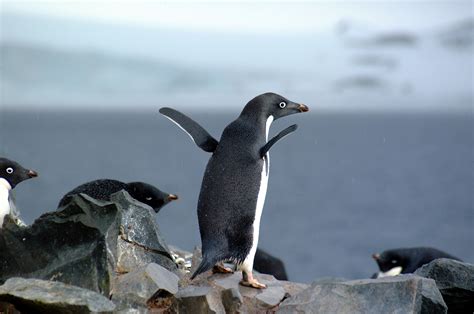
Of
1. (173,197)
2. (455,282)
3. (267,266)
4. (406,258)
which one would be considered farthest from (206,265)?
(406,258)

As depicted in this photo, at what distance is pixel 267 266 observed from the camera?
8047 mm

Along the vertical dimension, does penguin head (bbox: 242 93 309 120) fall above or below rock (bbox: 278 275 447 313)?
above

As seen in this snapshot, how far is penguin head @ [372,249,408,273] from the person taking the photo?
27.5 feet

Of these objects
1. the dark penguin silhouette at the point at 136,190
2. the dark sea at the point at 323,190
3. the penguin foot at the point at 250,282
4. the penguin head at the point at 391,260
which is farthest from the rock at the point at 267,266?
the dark sea at the point at 323,190

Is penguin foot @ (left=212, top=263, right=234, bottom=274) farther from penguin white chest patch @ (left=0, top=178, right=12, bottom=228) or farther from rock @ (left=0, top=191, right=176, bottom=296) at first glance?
penguin white chest patch @ (left=0, top=178, right=12, bottom=228)

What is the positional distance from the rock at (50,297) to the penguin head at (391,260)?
4.81m

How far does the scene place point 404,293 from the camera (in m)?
4.55

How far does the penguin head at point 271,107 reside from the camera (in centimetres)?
554

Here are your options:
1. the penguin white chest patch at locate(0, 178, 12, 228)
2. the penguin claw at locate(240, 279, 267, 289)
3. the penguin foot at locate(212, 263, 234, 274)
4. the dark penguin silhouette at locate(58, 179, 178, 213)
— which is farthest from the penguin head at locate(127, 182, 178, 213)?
the penguin claw at locate(240, 279, 267, 289)

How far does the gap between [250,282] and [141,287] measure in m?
0.83

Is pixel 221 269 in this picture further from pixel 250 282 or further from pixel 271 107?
pixel 271 107

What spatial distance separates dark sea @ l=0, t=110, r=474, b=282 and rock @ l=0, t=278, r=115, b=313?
2543cm

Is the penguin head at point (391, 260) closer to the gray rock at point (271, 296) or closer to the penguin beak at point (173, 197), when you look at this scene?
the penguin beak at point (173, 197)

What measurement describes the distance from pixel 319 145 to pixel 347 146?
15.5 feet
